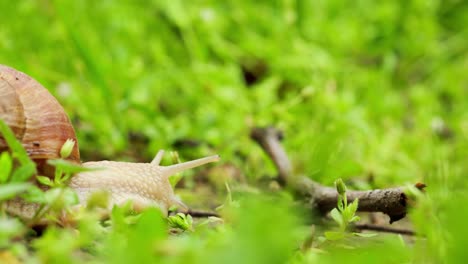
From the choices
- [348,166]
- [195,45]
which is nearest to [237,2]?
[195,45]

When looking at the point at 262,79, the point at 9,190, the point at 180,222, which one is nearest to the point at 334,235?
the point at 180,222

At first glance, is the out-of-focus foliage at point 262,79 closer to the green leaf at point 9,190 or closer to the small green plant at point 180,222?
the small green plant at point 180,222

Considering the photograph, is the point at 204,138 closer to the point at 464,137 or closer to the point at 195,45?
the point at 195,45

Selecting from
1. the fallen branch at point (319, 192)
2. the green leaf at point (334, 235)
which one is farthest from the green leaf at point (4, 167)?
the fallen branch at point (319, 192)

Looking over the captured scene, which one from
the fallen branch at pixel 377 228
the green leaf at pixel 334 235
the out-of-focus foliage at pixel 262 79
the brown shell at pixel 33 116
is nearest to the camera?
the green leaf at pixel 334 235

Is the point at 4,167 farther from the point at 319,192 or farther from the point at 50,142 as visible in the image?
the point at 319,192

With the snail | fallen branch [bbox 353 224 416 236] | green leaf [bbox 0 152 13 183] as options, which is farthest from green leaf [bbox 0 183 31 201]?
fallen branch [bbox 353 224 416 236]
